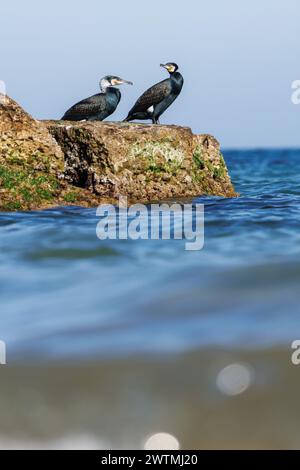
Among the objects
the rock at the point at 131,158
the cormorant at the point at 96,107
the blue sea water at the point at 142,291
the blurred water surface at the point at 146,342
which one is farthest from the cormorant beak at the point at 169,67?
the blurred water surface at the point at 146,342

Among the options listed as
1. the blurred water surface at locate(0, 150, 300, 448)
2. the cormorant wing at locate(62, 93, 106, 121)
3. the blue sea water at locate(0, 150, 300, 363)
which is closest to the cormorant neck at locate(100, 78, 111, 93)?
the cormorant wing at locate(62, 93, 106, 121)

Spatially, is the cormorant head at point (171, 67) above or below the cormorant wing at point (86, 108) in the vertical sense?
above

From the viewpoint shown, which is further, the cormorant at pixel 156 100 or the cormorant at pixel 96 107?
the cormorant at pixel 156 100

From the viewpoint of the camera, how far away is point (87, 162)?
9234mm

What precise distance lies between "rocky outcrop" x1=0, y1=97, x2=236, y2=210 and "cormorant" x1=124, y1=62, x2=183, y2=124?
2.13 m

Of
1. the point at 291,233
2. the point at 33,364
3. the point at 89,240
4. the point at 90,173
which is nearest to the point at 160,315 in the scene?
the point at 33,364

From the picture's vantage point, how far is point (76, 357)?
3.61 m

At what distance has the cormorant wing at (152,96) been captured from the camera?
11797 millimetres

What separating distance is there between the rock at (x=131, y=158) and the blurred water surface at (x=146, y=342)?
9.93 ft

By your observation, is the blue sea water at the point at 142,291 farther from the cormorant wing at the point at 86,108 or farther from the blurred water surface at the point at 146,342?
the cormorant wing at the point at 86,108

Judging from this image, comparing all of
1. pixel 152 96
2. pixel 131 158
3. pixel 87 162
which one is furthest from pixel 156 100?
pixel 87 162

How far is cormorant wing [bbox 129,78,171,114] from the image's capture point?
38.7 feet

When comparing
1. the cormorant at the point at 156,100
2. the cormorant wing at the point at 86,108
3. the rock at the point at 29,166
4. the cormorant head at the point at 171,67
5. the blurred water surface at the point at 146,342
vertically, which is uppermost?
the cormorant head at the point at 171,67

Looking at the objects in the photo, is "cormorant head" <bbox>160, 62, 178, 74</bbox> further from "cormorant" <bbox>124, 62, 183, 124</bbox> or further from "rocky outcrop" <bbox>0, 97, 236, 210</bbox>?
"rocky outcrop" <bbox>0, 97, 236, 210</bbox>
